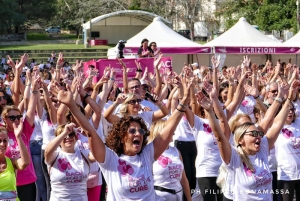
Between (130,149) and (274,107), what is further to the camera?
(274,107)

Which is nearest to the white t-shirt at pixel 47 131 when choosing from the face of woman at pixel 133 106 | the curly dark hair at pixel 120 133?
the face of woman at pixel 133 106

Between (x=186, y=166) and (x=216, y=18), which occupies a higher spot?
(x=216, y=18)

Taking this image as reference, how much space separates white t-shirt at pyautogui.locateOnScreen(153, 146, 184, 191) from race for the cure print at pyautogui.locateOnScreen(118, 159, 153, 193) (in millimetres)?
1459

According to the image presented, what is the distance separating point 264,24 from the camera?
44.7 m

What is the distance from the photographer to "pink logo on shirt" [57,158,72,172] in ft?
20.2

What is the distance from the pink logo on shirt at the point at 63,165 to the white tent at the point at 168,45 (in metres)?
11.8

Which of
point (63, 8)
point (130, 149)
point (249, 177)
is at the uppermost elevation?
point (63, 8)

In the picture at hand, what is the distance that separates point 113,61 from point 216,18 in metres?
47.9

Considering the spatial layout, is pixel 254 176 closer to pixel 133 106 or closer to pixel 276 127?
pixel 276 127

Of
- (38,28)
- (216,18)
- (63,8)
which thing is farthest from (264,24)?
(38,28)

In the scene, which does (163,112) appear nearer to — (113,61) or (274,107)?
(274,107)

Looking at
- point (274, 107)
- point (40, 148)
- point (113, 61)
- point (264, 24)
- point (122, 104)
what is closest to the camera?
point (274, 107)

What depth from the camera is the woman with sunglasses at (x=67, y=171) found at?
6.12m

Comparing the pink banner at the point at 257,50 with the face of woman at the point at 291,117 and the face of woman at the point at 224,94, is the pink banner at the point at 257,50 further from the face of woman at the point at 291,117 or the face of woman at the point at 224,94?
the face of woman at the point at 291,117
